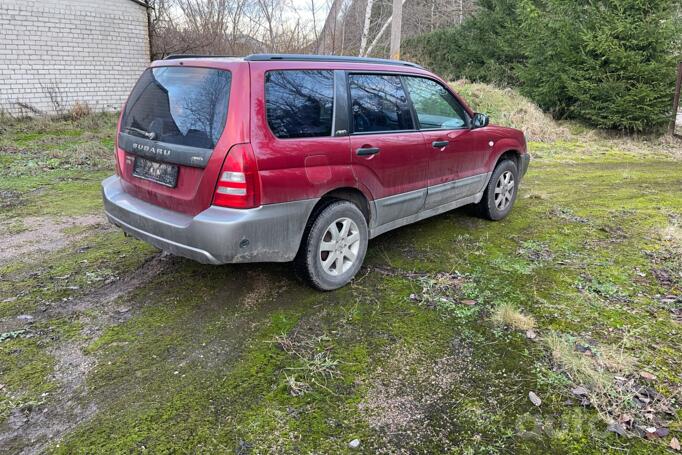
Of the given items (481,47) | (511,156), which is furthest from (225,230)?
(481,47)

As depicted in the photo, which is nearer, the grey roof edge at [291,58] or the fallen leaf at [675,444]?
the fallen leaf at [675,444]

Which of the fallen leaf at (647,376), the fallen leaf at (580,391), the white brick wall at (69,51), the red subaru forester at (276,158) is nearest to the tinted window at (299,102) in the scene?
the red subaru forester at (276,158)

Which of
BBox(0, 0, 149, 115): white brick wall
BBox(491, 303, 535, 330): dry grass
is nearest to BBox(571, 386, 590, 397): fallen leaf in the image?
BBox(491, 303, 535, 330): dry grass

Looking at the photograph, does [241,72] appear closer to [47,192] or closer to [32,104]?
[47,192]

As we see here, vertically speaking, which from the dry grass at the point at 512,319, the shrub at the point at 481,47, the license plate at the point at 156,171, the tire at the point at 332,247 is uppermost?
the shrub at the point at 481,47

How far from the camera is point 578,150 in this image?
11.1 meters

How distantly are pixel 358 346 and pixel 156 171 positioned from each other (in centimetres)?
189

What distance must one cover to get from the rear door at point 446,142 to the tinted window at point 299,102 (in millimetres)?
1089

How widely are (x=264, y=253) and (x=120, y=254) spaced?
1.96 meters

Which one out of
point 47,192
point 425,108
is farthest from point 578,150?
point 47,192

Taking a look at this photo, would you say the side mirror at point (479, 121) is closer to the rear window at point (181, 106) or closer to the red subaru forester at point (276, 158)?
the red subaru forester at point (276, 158)

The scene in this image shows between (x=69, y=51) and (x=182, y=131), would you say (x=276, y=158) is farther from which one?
(x=69, y=51)

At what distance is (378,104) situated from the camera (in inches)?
156

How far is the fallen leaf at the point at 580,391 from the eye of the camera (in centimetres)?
266
